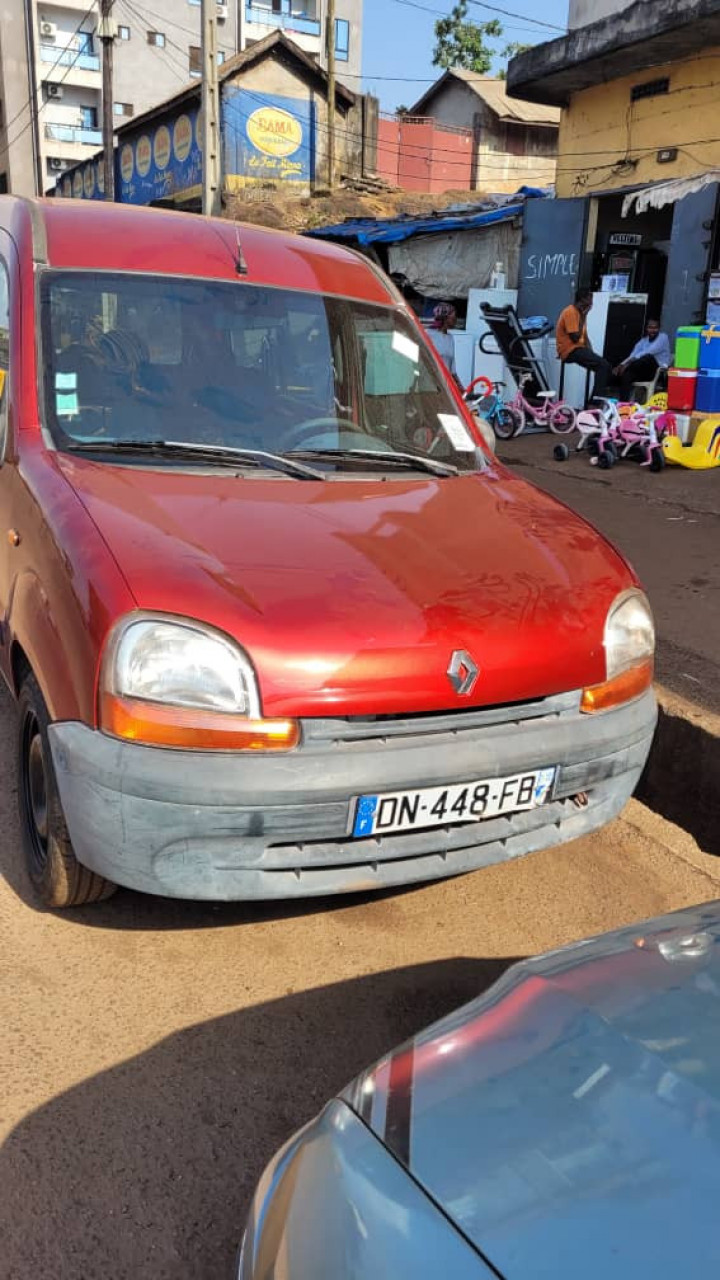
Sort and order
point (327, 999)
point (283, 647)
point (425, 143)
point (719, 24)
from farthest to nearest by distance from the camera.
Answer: point (425, 143) < point (719, 24) < point (327, 999) < point (283, 647)

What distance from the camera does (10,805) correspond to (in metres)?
3.47

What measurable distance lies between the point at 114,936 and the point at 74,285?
83.5 inches

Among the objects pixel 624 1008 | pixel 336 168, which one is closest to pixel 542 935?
pixel 624 1008

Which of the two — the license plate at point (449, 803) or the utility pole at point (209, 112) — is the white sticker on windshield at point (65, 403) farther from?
the utility pole at point (209, 112)

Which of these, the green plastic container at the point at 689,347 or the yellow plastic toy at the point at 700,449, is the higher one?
the green plastic container at the point at 689,347

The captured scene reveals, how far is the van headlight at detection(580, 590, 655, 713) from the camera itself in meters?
2.74

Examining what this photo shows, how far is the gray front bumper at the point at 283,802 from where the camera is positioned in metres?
2.28

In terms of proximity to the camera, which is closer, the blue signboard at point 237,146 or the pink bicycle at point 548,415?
the pink bicycle at point 548,415

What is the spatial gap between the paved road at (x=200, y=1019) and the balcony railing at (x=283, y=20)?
62170 mm

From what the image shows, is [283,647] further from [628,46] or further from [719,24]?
[628,46]

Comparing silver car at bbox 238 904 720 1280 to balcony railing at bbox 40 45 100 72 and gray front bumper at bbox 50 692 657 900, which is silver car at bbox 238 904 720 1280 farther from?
balcony railing at bbox 40 45 100 72

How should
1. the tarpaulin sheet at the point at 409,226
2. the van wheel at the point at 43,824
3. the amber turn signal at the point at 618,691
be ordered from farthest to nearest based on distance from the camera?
1. the tarpaulin sheet at the point at 409,226
2. the amber turn signal at the point at 618,691
3. the van wheel at the point at 43,824

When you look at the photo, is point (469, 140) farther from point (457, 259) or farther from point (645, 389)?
point (645, 389)

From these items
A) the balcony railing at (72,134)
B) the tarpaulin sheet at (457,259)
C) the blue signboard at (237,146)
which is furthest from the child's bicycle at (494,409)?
the balcony railing at (72,134)
